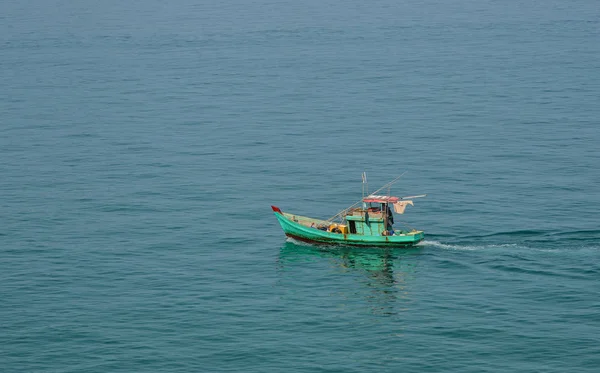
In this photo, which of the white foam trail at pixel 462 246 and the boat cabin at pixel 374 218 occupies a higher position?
the boat cabin at pixel 374 218

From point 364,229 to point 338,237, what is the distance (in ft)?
10.4

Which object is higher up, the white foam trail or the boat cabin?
the boat cabin

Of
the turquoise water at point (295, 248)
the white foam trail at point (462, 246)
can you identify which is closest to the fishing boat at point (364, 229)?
the white foam trail at point (462, 246)

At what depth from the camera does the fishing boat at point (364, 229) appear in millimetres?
110562

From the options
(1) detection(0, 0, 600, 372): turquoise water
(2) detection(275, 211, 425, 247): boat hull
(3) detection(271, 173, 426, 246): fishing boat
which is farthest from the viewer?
(3) detection(271, 173, 426, 246): fishing boat

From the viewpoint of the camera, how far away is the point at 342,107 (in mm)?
193625

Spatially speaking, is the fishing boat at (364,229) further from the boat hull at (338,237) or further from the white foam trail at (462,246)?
the white foam trail at (462,246)

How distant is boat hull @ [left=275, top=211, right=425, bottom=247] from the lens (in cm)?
11044

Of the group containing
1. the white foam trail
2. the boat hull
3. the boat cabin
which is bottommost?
the white foam trail

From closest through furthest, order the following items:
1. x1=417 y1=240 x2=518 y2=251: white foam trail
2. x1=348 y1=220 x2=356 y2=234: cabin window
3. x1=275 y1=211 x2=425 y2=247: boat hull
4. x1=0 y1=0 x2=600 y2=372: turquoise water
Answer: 1. x1=0 y1=0 x2=600 y2=372: turquoise water
2. x1=275 y1=211 x2=425 y2=247: boat hull
3. x1=417 y1=240 x2=518 y2=251: white foam trail
4. x1=348 y1=220 x2=356 y2=234: cabin window

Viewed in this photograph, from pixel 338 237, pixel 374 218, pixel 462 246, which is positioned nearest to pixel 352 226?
pixel 338 237

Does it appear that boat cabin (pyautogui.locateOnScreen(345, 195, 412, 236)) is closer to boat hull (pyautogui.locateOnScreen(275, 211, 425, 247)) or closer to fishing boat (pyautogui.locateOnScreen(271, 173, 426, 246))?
fishing boat (pyautogui.locateOnScreen(271, 173, 426, 246))

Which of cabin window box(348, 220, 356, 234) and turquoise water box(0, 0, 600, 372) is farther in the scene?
cabin window box(348, 220, 356, 234)

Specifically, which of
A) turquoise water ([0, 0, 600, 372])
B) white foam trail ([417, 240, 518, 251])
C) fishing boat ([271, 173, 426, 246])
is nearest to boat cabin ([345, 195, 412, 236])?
fishing boat ([271, 173, 426, 246])
